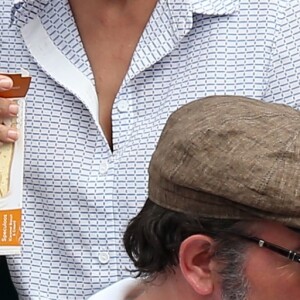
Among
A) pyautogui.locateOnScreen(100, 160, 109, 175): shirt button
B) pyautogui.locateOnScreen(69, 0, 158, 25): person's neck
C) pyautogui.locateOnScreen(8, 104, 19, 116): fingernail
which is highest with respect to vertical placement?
pyautogui.locateOnScreen(69, 0, 158, 25): person's neck

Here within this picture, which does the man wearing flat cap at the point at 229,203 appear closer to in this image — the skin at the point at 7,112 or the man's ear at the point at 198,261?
the man's ear at the point at 198,261

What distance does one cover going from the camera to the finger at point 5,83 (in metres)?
2.04

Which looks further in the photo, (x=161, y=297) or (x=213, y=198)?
(x=161, y=297)

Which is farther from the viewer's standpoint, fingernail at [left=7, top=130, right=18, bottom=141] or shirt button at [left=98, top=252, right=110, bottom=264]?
shirt button at [left=98, top=252, right=110, bottom=264]

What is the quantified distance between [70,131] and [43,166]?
0.27 ft

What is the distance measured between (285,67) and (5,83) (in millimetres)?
514

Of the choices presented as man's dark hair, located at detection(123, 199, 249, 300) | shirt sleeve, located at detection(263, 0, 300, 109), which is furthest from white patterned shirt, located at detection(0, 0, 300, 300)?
man's dark hair, located at detection(123, 199, 249, 300)

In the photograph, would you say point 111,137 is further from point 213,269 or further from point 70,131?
point 213,269

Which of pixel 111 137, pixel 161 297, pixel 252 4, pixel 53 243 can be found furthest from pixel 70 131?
pixel 161 297

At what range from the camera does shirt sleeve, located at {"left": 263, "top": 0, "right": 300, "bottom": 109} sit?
215 centimetres

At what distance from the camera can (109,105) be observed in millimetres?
2242

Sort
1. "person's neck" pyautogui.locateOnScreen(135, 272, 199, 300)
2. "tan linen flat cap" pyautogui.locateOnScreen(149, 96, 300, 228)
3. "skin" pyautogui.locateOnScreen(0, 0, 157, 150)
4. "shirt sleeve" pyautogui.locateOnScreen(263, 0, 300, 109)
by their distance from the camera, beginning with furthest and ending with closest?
"skin" pyautogui.locateOnScreen(0, 0, 157, 150) → "shirt sleeve" pyautogui.locateOnScreen(263, 0, 300, 109) → "person's neck" pyautogui.locateOnScreen(135, 272, 199, 300) → "tan linen flat cap" pyautogui.locateOnScreen(149, 96, 300, 228)

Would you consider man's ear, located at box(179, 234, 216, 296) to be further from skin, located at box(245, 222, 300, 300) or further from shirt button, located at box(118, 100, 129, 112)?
shirt button, located at box(118, 100, 129, 112)

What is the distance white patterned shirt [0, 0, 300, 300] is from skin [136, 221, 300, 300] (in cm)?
51
